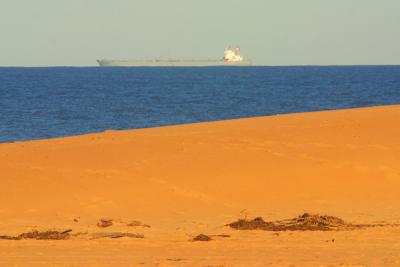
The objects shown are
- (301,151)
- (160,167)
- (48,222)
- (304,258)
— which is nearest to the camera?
(304,258)

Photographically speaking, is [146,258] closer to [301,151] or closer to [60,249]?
[60,249]

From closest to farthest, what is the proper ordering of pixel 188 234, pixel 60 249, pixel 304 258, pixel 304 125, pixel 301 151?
pixel 304 258 < pixel 60 249 < pixel 188 234 < pixel 301 151 < pixel 304 125

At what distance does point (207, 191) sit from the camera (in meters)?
17.1

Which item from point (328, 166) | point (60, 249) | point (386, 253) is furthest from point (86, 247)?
point (328, 166)

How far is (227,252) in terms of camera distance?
11.5m

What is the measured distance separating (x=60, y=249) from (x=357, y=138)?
11.0 metres

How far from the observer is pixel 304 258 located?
10.9 metres

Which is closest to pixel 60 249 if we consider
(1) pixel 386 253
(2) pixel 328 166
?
(1) pixel 386 253

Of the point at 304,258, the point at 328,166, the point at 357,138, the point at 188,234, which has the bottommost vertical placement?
the point at 304,258

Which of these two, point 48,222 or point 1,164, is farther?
point 1,164

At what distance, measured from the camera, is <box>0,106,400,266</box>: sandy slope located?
11484 mm

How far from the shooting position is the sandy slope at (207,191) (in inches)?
452

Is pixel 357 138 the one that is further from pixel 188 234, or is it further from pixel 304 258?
pixel 304 258

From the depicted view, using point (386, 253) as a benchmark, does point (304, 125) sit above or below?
above
